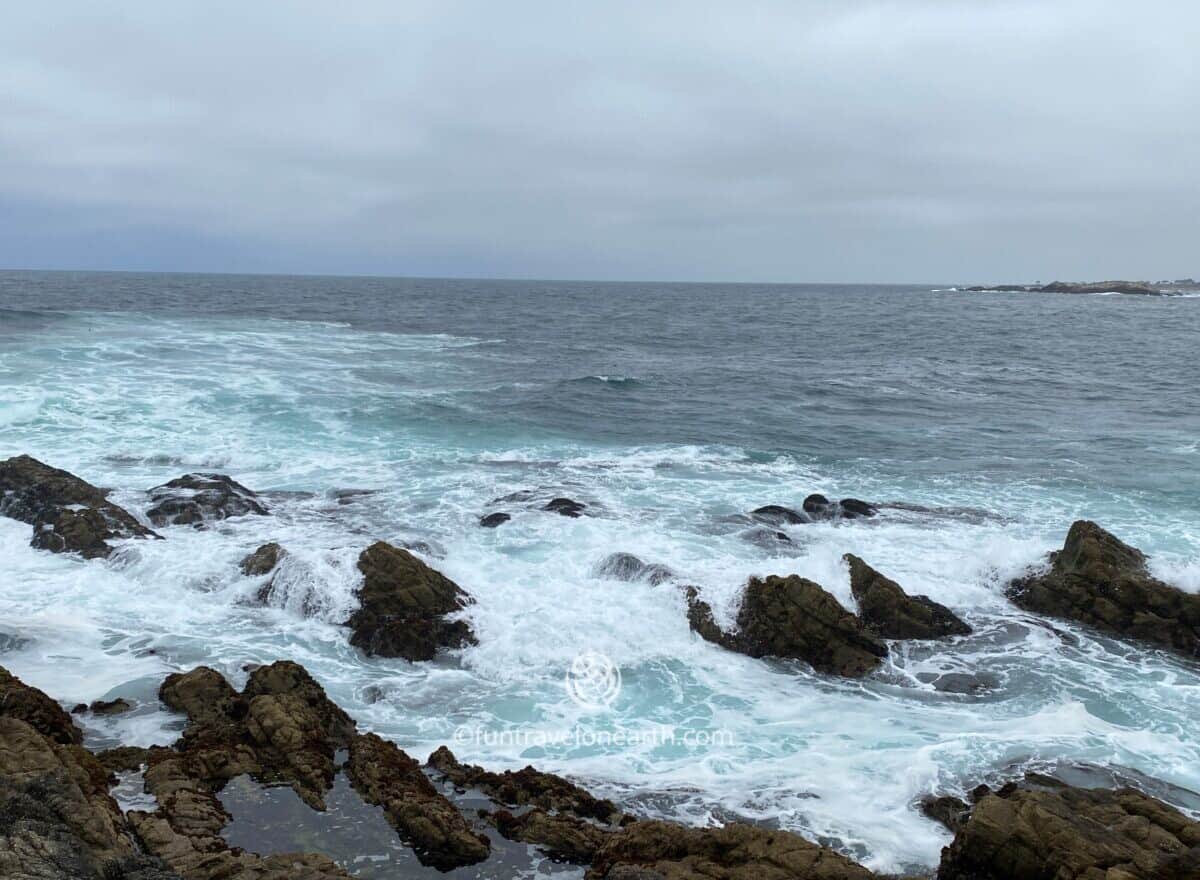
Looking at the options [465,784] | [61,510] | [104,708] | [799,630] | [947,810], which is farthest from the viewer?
[61,510]

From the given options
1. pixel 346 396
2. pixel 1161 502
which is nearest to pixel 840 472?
pixel 1161 502

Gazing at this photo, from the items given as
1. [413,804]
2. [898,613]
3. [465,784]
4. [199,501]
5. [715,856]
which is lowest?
[465,784]

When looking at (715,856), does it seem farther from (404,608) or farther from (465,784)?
(404,608)

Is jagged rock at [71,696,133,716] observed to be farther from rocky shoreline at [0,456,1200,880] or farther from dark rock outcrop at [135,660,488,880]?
dark rock outcrop at [135,660,488,880]

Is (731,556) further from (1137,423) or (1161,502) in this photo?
(1137,423)

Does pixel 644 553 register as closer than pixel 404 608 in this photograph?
No

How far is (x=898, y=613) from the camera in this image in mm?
16016

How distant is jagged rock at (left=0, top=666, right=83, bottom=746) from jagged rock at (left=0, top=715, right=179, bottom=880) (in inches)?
67.0

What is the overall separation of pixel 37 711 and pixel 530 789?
6.64 m

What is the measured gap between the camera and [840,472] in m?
27.2

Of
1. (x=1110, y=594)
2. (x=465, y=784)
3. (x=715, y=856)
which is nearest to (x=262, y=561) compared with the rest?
(x=465, y=784)

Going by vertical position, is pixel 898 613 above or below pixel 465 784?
above

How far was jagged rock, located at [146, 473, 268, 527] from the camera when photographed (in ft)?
65.8

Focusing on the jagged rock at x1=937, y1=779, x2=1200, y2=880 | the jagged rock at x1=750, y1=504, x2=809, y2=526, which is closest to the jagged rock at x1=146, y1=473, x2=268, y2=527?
the jagged rock at x1=750, y1=504, x2=809, y2=526
